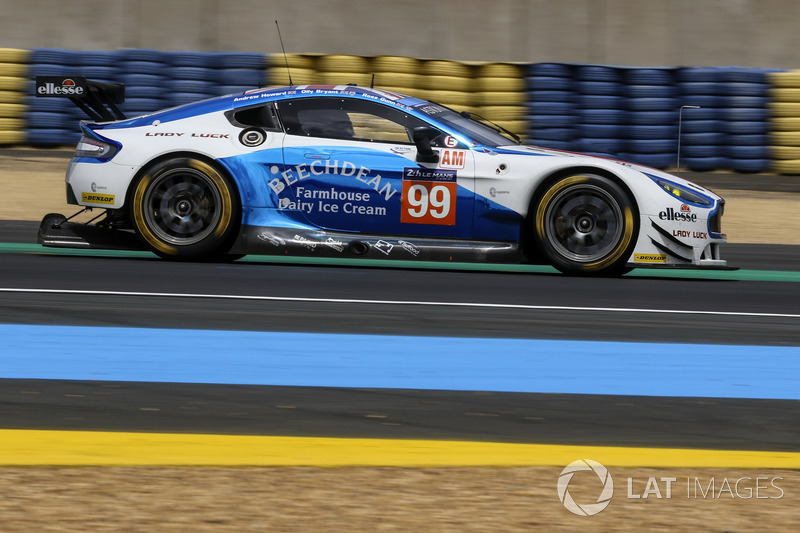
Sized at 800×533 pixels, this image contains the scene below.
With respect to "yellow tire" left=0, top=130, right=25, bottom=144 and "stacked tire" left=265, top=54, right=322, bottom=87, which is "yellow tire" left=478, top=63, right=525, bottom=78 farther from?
"yellow tire" left=0, top=130, right=25, bottom=144

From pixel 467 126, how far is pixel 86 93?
278cm

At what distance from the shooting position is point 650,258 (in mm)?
7891

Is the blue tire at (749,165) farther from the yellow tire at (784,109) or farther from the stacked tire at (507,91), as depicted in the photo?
the stacked tire at (507,91)

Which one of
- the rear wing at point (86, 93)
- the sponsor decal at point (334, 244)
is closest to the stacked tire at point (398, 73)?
the rear wing at point (86, 93)

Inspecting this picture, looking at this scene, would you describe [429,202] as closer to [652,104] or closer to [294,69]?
[294,69]

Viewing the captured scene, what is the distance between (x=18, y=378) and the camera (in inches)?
201

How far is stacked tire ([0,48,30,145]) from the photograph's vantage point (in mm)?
15734

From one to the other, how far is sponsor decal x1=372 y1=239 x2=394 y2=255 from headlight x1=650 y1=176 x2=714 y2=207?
187 cm

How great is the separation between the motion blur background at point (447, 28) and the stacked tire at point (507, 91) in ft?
9.26

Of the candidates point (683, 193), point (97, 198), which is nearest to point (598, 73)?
point (683, 193)

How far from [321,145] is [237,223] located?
795 millimetres

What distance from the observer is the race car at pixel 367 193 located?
787 centimetres

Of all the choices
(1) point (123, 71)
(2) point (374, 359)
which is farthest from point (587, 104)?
(2) point (374, 359)

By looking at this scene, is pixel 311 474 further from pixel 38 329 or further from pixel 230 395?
pixel 38 329
